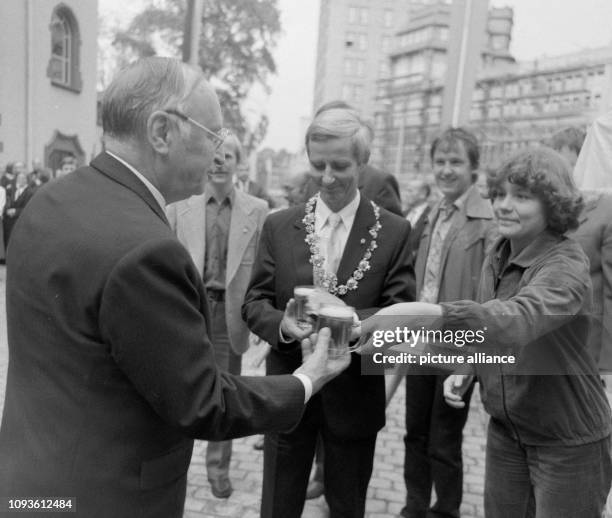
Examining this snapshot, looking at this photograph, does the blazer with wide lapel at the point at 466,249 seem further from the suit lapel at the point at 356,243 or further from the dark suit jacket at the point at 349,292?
the suit lapel at the point at 356,243

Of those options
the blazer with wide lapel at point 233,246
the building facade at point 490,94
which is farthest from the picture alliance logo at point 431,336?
the blazer with wide lapel at point 233,246

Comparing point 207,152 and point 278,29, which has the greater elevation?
point 278,29

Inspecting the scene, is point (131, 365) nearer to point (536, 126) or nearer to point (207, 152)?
point (207, 152)

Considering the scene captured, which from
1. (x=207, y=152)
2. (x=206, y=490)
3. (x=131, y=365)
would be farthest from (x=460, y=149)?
(x=206, y=490)

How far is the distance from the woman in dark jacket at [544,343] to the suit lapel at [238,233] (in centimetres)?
173

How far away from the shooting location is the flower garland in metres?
2.29

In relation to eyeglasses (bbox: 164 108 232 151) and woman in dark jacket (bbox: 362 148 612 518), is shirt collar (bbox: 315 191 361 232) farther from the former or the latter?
eyeglasses (bbox: 164 108 232 151)

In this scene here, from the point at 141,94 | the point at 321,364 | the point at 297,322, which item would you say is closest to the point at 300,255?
the point at 297,322

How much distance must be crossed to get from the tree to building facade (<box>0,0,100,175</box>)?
33.5 feet

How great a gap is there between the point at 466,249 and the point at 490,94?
3519cm

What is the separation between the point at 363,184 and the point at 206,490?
102 inches

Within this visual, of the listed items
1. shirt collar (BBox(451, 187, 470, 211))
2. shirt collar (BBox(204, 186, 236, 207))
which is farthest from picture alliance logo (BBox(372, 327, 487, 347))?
shirt collar (BBox(204, 186, 236, 207))

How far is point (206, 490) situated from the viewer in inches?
139

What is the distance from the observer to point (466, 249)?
2857mm
